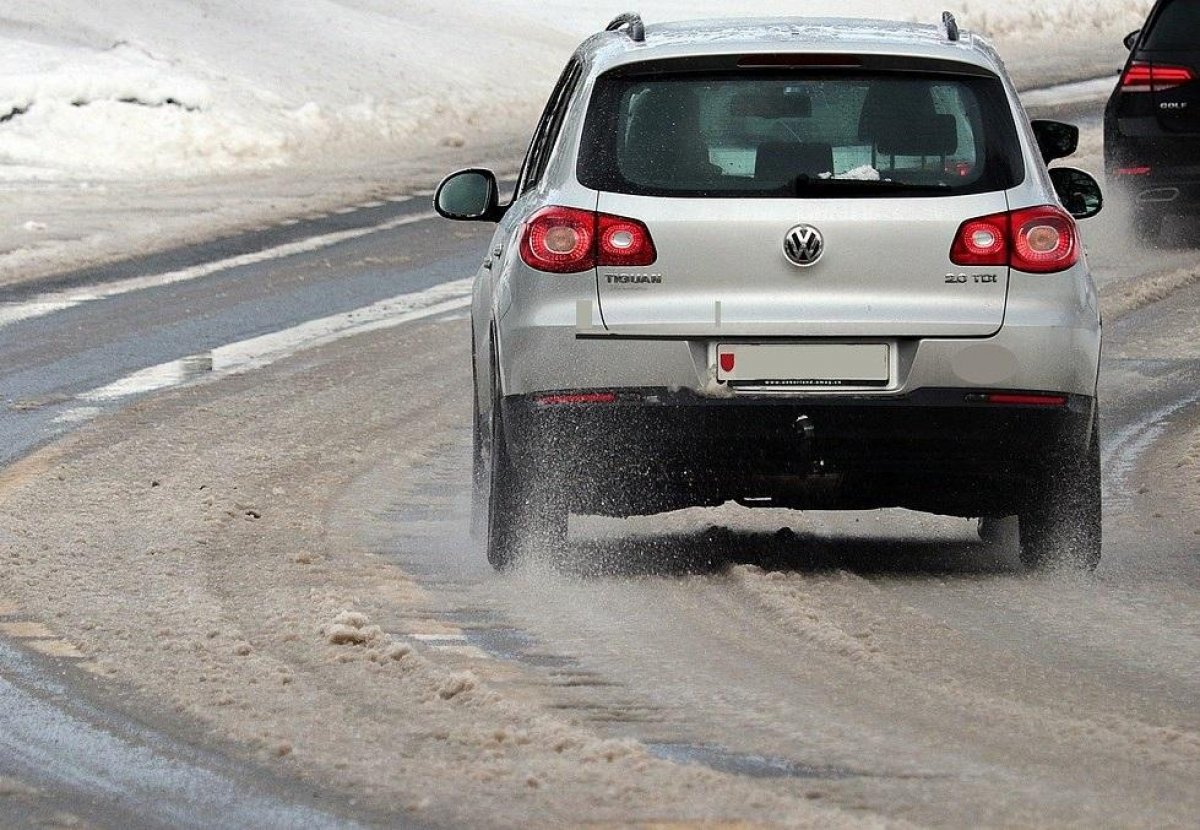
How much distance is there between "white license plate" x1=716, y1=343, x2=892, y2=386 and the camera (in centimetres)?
736

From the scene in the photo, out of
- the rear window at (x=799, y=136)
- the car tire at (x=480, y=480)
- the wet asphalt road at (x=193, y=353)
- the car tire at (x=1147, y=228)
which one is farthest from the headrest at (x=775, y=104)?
the car tire at (x=1147, y=228)

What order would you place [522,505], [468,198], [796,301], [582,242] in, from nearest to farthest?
[796,301] < [582,242] < [522,505] < [468,198]

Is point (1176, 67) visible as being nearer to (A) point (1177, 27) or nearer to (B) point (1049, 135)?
(A) point (1177, 27)

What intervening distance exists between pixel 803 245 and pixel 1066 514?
1.13 m

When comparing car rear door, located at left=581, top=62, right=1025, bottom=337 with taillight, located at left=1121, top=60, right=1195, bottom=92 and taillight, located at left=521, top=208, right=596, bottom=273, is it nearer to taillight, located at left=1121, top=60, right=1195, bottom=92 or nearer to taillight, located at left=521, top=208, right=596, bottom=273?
taillight, located at left=521, top=208, right=596, bottom=273

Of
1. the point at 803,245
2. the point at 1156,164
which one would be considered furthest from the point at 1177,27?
the point at 803,245

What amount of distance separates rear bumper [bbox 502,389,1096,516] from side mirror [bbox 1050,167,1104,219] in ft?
3.21

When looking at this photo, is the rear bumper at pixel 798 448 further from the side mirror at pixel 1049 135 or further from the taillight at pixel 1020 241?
the side mirror at pixel 1049 135

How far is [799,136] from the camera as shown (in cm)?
756

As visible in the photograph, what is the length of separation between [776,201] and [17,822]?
3.15 metres

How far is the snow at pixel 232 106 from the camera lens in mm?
20078

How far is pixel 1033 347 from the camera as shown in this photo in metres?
7.45

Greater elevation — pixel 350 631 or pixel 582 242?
pixel 582 242

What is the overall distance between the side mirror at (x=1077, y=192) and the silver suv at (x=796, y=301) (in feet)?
2.24
